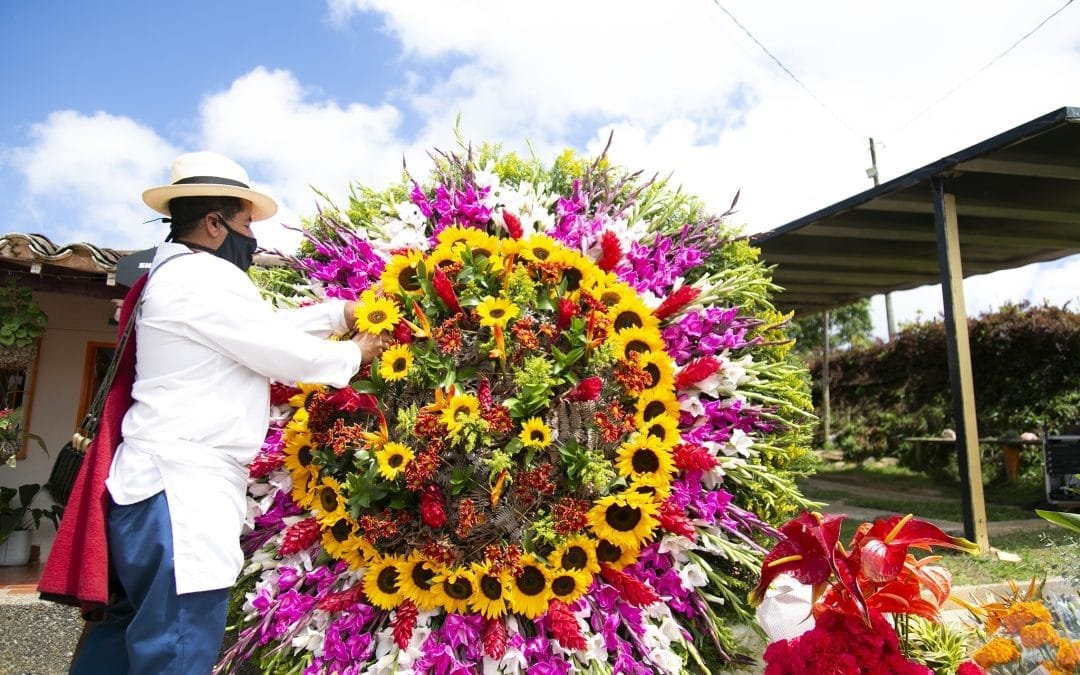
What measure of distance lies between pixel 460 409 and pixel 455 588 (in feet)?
1.91

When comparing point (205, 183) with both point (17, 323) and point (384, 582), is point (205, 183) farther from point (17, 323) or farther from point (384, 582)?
point (17, 323)

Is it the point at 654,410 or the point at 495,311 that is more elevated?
the point at 495,311

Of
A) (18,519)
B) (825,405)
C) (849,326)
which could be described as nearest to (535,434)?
(18,519)

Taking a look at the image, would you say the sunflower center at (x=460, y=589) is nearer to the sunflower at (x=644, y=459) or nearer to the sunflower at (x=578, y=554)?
the sunflower at (x=578, y=554)

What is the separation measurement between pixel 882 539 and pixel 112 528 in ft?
7.06

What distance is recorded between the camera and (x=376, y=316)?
2646 millimetres

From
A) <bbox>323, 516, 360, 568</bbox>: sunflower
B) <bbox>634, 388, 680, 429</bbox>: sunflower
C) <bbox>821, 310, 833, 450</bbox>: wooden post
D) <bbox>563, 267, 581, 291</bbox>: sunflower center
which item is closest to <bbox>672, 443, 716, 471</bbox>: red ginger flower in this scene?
<bbox>634, 388, 680, 429</bbox>: sunflower

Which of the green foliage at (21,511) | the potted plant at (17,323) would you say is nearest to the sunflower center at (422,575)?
the potted plant at (17,323)

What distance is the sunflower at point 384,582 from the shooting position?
99.9 inches

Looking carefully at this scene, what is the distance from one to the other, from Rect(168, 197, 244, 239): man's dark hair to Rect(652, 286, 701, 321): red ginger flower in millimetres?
1593

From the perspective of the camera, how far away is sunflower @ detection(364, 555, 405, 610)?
2537 millimetres

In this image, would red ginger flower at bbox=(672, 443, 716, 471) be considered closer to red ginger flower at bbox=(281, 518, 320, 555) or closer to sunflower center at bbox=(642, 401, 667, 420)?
sunflower center at bbox=(642, 401, 667, 420)

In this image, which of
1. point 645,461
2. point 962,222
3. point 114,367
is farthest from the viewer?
point 962,222

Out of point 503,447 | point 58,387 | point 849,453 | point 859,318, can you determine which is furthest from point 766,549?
point 859,318
